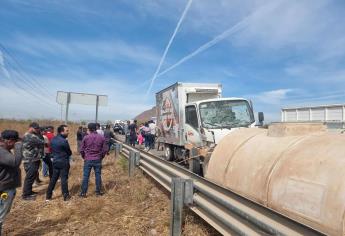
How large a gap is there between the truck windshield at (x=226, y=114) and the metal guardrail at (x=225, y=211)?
5.30m

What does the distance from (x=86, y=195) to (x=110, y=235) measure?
3084 mm

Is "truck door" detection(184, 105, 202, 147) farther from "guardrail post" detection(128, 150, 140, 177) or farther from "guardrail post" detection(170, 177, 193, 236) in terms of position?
"guardrail post" detection(170, 177, 193, 236)

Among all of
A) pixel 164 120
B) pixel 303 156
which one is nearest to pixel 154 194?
pixel 303 156

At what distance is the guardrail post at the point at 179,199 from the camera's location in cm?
504

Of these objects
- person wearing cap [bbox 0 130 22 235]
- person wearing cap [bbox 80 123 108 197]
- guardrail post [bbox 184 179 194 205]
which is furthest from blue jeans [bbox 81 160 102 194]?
guardrail post [bbox 184 179 194 205]

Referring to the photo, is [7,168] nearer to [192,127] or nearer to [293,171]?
[293,171]

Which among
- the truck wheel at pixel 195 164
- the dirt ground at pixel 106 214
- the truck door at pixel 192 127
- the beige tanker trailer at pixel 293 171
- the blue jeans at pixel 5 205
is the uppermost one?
the truck door at pixel 192 127

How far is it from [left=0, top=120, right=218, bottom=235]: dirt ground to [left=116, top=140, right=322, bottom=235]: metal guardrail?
45 cm

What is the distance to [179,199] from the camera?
5090 mm

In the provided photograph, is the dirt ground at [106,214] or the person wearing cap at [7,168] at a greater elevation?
the person wearing cap at [7,168]

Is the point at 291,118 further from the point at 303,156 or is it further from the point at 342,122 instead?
the point at 303,156

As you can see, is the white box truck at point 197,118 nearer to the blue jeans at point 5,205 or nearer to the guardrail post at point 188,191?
the guardrail post at point 188,191

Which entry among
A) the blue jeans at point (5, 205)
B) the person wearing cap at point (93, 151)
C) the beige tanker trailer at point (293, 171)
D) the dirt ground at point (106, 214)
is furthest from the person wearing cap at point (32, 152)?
the beige tanker trailer at point (293, 171)

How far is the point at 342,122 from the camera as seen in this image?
11.8 m
